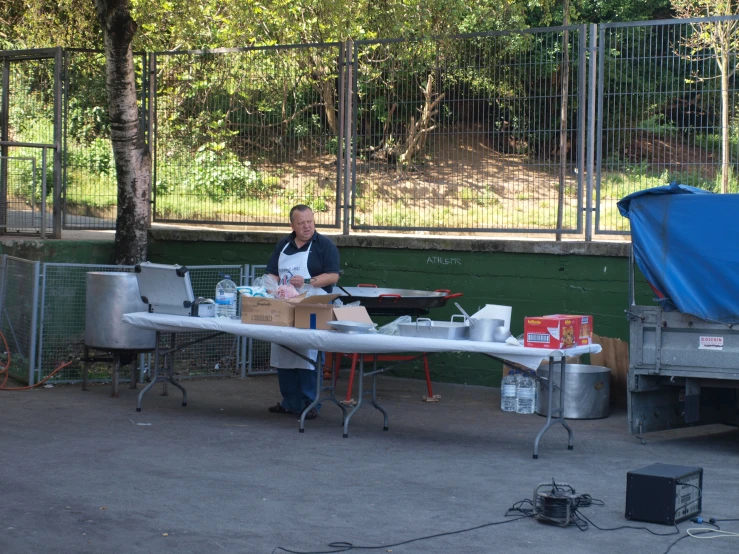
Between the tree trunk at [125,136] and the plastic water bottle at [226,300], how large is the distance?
11.4ft

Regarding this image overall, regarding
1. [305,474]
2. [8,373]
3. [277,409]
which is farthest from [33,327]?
[305,474]

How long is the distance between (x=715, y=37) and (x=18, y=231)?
27.9ft

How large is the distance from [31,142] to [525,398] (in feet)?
23.7

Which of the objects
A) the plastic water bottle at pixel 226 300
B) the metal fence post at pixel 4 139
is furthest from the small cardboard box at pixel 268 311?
the metal fence post at pixel 4 139

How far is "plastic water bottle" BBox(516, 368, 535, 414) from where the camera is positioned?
9.12 m

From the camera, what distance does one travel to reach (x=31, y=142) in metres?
12.4

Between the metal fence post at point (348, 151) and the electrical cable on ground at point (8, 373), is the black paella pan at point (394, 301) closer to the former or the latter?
the metal fence post at point (348, 151)

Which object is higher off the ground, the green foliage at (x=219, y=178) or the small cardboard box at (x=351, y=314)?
the green foliage at (x=219, y=178)

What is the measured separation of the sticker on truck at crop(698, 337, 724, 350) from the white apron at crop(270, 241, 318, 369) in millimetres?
3177

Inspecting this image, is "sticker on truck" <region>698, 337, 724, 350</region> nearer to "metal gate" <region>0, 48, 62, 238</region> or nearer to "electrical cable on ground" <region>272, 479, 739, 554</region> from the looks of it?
"electrical cable on ground" <region>272, 479, 739, 554</region>

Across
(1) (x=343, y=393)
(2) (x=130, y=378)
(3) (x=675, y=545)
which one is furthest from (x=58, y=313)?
(3) (x=675, y=545)

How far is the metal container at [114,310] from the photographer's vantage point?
934 cm

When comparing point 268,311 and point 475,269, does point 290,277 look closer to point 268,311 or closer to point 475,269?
point 268,311

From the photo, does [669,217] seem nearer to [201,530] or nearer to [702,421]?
[702,421]
